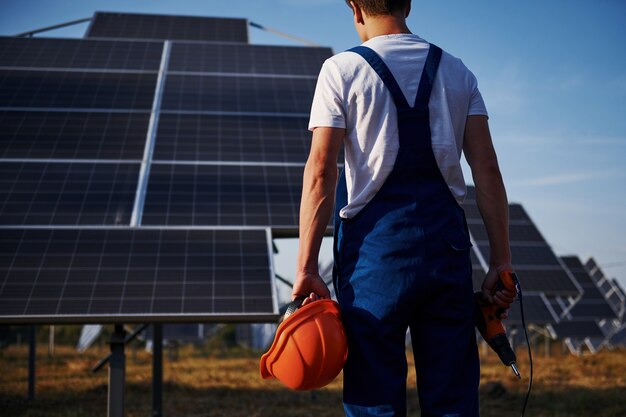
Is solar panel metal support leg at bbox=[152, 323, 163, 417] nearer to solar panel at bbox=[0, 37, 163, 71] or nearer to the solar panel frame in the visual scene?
the solar panel frame

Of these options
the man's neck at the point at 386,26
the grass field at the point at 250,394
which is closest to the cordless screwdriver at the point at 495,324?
the man's neck at the point at 386,26

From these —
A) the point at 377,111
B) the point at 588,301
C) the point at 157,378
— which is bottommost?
the point at 588,301

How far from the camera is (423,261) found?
8.19 feet

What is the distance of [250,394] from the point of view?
1353 centimetres

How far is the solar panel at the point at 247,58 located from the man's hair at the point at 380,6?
749cm

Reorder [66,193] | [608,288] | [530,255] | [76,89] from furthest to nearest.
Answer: [608,288] < [530,255] < [76,89] < [66,193]

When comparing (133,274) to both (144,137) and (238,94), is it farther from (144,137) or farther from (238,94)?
(238,94)

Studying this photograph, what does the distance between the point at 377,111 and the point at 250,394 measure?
11.6m

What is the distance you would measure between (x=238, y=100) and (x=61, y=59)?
258 centimetres

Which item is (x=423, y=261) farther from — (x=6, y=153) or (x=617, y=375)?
(x=617, y=375)

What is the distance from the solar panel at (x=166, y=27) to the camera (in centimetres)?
1368

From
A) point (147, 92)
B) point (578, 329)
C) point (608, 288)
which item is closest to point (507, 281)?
point (147, 92)

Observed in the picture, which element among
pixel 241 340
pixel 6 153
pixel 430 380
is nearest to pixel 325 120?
pixel 430 380

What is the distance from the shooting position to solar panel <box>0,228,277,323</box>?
235 inches
